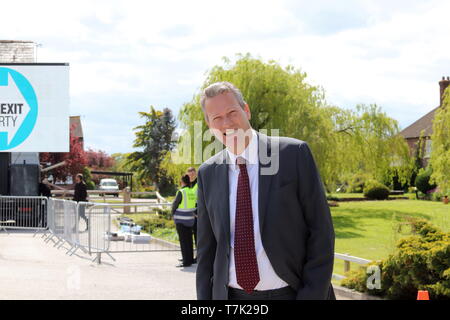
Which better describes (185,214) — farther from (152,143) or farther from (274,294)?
(152,143)

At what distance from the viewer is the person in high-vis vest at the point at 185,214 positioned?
12047 mm

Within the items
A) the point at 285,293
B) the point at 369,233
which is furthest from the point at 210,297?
the point at 369,233

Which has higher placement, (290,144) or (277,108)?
(277,108)

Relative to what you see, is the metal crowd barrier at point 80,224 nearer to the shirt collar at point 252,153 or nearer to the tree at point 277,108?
the tree at point 277,108

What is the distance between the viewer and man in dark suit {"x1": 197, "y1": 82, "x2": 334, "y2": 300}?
9.50 feet

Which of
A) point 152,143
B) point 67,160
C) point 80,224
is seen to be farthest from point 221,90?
point 152,143

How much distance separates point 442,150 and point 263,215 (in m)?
27.6

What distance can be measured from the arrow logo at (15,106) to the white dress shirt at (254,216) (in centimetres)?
2142

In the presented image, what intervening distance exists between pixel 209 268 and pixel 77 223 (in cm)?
1147

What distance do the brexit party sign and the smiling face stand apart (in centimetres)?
2035

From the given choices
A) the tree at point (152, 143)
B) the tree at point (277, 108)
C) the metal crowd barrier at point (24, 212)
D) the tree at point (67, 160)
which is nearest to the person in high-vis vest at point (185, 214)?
the metal crowd barrier at point (24, 212)

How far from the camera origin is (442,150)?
28.5 meters

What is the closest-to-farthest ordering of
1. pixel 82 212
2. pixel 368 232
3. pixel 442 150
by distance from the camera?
pixel 82 212 → pixel 368 232 → pixel 442 150

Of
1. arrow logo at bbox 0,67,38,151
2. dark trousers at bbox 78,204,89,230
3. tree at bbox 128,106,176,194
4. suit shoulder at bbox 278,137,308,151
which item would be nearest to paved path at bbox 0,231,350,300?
dark trousers at bbox 78,204,89,230
